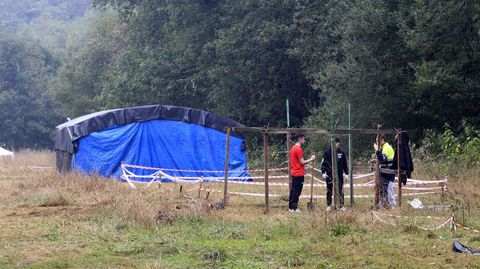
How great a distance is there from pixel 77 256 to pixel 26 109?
57682mm

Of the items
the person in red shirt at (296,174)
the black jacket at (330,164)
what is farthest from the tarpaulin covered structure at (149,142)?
the person in red shirt at (296,174)

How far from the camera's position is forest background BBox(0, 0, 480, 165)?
979 inches

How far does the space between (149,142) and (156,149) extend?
35cm

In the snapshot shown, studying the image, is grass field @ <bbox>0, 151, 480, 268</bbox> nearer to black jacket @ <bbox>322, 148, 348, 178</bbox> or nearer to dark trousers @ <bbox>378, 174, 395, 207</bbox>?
dark trousers @ <bbox>378, 174, 395, 207</bbox>

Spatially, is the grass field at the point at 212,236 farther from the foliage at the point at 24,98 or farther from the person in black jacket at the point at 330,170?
the foliage at the point at 24,98

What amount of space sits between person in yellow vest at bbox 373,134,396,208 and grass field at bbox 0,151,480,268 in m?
0.47

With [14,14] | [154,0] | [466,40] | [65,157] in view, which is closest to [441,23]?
[466,40]

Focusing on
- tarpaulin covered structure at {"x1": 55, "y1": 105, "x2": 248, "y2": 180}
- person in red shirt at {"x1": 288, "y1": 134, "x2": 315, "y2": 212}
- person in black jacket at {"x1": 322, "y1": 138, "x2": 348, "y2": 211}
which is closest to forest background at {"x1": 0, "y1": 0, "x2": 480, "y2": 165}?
tarpaulin covered structure at {"x1": 55, "y1": 105, "x2": 248, "y2": 180}

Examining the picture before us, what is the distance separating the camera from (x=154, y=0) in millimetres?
40688

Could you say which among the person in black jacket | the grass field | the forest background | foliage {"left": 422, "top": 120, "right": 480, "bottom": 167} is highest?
the forest background

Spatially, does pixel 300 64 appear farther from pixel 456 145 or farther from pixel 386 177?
pixel 386 177

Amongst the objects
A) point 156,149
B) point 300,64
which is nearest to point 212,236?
point 156,149

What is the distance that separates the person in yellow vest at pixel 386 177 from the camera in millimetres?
16266

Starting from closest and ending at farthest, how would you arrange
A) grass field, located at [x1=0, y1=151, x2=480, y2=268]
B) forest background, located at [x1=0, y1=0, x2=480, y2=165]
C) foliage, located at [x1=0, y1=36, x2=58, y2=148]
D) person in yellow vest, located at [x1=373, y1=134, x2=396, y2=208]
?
grass field, located at [x1=0, y1=151, x2=480, y2=268], person in yellow vest, located at [x1=373, y1=134, x2=396, y2=208], forest background, located at [x1=0, y1=0, x2=480, y2=165], foliage, located at [x1=0, y1=36, x2=58, y2=148]
